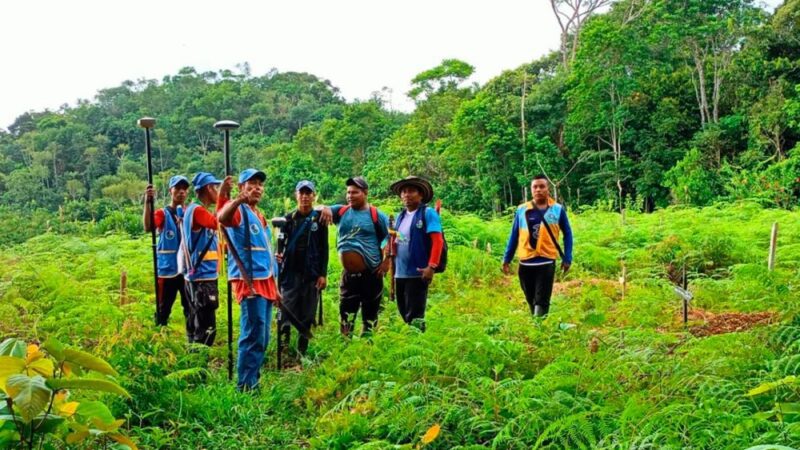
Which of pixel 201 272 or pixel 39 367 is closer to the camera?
pixel 39 367

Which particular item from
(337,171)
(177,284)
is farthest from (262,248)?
(337,171)

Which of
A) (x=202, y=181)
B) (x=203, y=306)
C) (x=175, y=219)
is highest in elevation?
(x=202, y=181)

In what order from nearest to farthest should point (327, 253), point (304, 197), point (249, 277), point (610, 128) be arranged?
1. point (249, 277)
2. point (304, 197)
3. point (327, 253)
4. point (610, 128)

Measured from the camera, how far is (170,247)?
604cm

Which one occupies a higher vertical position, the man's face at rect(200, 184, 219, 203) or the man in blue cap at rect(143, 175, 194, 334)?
the man's face at rect(200, 184, 219, 203)

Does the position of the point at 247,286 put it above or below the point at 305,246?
below

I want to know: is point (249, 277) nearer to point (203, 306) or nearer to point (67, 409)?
point (203, 306)

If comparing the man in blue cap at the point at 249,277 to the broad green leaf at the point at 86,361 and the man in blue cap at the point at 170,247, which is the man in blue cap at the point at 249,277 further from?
the broad green leaf at the point at 86,361

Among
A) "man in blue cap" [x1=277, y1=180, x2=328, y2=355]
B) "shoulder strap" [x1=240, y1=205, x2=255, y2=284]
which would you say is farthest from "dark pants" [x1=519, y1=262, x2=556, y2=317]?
"shoulder strap" [x1=240, y1=205, x2=255, y2=284]

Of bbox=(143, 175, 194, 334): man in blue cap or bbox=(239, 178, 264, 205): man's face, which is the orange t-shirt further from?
bbox=(143, 175, 194, 334): man in blue cap

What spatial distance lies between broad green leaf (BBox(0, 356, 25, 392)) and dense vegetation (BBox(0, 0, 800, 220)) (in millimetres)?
19238

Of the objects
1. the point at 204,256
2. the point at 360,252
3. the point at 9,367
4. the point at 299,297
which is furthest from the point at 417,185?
the point at 9,367

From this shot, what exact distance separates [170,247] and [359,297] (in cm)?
193

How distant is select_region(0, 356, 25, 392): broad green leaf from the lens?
1.45 meters
